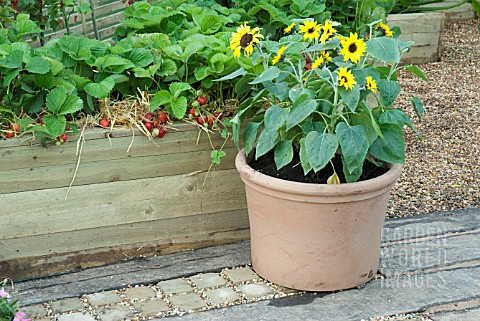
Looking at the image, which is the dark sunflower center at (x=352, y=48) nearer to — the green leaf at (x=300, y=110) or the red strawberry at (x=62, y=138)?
the green leaf at (x=300, y=110)

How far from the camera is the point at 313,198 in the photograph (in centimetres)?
235

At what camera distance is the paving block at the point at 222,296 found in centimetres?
248

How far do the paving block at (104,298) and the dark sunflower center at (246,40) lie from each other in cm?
97

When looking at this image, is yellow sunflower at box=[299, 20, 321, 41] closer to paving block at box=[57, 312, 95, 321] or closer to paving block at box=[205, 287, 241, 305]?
paving block at box=[205, 287, 241, 305]

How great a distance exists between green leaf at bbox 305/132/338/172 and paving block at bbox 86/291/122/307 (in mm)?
839

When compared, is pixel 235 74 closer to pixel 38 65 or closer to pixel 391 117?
pixel 391 117

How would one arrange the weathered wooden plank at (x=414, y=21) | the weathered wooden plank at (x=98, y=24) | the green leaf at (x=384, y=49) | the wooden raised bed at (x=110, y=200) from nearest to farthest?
1. the green leaf at (x=384, y=49)
2. the wooden raised bed at (x=110, y=200)
3. the weathered wooden plank at (x=98, y=24)
4. the weathered wooden plank at (x=414, y=21)

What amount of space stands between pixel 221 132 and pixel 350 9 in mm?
1637

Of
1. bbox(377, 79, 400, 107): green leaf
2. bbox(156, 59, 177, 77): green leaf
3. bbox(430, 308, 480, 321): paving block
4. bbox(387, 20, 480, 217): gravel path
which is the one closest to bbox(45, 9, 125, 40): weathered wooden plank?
bbox(156, 59, 177, 77): green leaf

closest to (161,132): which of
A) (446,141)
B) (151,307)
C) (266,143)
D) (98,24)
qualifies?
(266,143)

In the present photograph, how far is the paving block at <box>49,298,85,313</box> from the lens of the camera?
8.05 feet

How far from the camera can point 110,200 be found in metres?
2.68

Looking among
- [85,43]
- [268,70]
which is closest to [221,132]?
[268,70]

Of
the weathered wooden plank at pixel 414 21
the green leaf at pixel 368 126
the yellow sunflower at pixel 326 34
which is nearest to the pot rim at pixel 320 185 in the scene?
the green leaf at pixel 368 126
